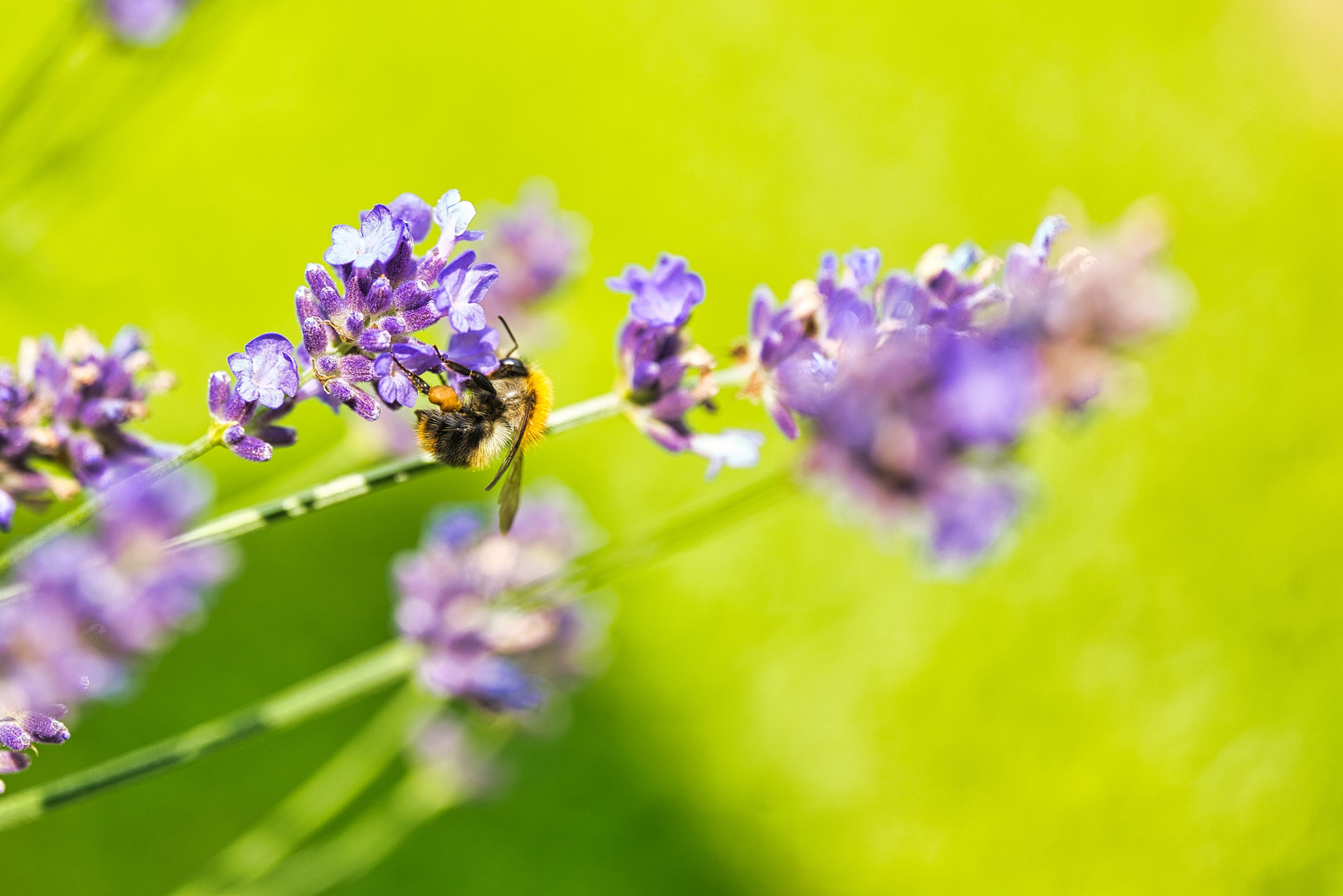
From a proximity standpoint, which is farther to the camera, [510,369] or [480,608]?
[480,608]

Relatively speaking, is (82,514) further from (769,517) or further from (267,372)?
(769,517)

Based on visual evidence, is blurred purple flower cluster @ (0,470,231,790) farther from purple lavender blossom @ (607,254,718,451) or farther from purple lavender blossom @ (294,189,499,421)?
purple lavender blossom @ (607,254,718,451)

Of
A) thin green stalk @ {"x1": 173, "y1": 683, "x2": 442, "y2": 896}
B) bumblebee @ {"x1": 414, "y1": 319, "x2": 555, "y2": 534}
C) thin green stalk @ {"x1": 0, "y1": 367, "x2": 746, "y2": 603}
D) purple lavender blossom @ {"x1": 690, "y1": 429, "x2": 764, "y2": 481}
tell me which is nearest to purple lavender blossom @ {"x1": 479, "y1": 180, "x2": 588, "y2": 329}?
bumblebee @ {"x1": 414, "y1": 319, "x2": 555, "y2": 534}

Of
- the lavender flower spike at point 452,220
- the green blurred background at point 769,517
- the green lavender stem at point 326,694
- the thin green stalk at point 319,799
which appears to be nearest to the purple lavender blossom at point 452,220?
the lavender flower spike at point 452,220

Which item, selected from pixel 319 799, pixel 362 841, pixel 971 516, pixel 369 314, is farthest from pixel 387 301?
pixel 319 799

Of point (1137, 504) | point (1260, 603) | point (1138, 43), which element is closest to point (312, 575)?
point (1137, 504)

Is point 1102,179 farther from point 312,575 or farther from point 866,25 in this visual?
point 312,575
